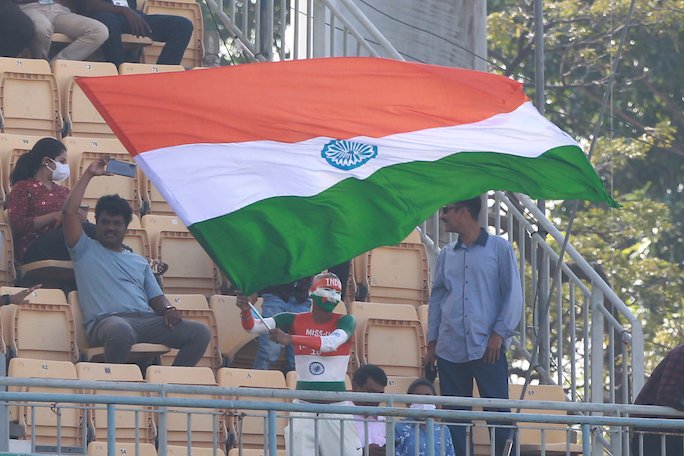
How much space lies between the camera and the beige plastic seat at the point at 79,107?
15008 millimetres

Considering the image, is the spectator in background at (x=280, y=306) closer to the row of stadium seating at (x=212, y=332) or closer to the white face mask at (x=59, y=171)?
the row of stadium seating at (x=212, y=332)

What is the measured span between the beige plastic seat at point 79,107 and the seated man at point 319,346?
3276 millimetres

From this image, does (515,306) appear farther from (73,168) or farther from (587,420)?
(73,168)

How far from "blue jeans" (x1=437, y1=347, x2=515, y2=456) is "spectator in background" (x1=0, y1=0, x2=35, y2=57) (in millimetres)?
4549

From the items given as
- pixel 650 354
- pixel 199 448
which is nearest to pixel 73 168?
pixel 199 448

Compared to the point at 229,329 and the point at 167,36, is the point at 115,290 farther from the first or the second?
the point at 167,36

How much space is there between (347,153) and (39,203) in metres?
3.24

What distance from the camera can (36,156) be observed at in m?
13.4

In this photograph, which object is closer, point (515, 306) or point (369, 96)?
point (369, 96)

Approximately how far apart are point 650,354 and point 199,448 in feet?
43.7

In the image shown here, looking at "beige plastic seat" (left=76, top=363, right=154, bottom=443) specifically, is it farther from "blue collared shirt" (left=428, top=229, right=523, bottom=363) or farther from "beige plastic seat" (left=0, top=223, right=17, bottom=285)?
"blue collared shirt" (left=428, top=229, right=523, bottom=363)

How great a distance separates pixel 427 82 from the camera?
1140cm

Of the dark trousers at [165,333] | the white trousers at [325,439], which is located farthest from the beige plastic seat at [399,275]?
the white trousers at [325,439]

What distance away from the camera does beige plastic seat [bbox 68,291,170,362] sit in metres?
12.6
